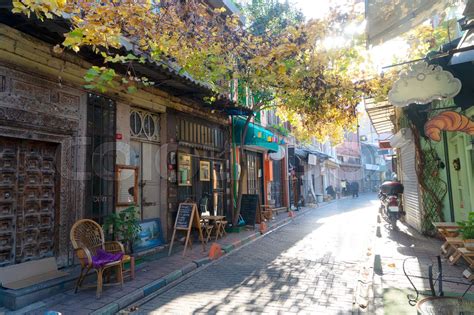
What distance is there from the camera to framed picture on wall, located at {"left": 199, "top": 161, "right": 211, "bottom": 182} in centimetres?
1043

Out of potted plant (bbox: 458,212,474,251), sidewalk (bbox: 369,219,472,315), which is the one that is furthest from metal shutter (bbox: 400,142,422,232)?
potted plant (bbox: 458,212,474,251)

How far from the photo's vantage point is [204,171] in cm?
1064

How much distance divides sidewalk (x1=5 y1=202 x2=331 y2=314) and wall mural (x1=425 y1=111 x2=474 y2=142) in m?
5.07

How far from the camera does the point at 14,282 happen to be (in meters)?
4.89

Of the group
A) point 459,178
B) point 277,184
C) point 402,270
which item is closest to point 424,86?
point 402,270

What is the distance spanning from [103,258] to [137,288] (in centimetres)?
77

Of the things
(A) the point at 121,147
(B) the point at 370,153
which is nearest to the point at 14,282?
(A) the point at 121,147

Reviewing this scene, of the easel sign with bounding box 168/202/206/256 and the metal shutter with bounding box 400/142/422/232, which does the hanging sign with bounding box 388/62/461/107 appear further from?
the metal shutter with bounding box 400/142/422/232

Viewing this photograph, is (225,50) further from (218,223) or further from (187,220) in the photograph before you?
(218,223)

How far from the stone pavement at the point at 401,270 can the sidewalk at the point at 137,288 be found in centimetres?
362

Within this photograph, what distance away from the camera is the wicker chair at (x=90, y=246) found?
16.7 feet

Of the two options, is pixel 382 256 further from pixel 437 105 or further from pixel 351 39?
pixel 351 39

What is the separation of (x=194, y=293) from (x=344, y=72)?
6.88 m

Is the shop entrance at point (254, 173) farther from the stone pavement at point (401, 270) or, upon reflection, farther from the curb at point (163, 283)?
the stone pavement at point (401, 270)
